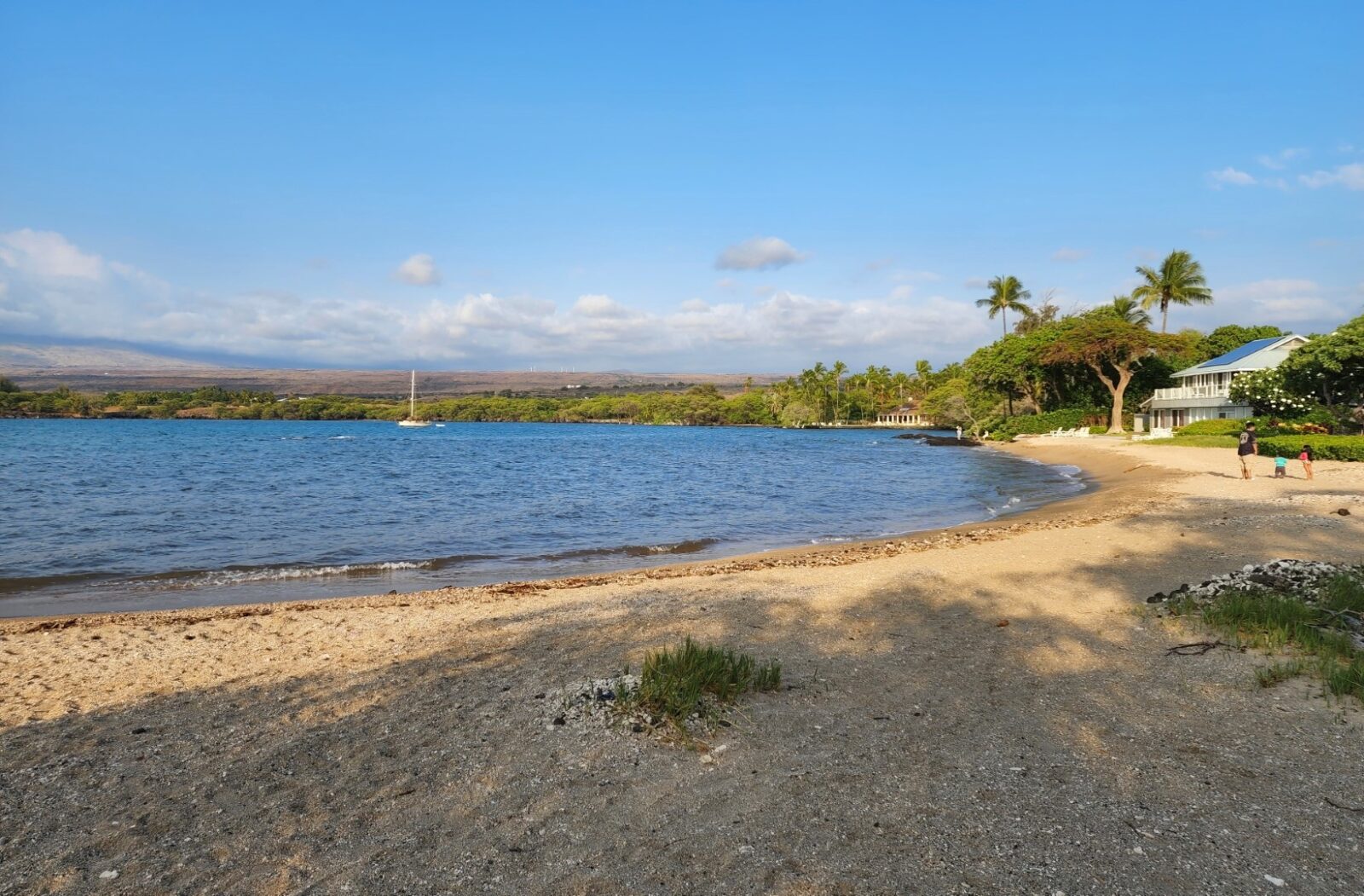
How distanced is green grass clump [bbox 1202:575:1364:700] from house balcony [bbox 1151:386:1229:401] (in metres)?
54.0

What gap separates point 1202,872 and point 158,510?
2602 centimetres

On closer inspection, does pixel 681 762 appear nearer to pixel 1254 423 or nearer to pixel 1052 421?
pixel 1254 423

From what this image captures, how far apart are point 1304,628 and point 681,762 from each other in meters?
5.91

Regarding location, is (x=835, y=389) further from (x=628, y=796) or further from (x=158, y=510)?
(x=628, y=796)

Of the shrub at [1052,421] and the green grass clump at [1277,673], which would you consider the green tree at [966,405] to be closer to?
the shrub at [1052,421]

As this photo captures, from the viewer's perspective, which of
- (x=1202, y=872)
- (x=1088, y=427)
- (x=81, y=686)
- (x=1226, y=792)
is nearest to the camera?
(x=1202, y=872)

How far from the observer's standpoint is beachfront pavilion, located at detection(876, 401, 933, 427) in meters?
146

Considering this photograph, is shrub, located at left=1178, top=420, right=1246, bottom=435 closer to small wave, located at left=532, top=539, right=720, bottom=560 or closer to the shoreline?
the shoreline

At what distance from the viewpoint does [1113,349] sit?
204 ft

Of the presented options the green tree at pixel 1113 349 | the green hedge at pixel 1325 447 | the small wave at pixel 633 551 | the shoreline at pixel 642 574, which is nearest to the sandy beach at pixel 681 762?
the shoreline at pixel 642 574

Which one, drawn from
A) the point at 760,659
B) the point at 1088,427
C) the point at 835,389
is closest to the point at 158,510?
the point at 760,659

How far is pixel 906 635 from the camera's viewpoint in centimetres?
797

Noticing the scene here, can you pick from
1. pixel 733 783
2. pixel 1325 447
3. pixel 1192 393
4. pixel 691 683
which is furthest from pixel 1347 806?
pixel 1192 393

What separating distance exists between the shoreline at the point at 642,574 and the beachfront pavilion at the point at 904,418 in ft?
420
